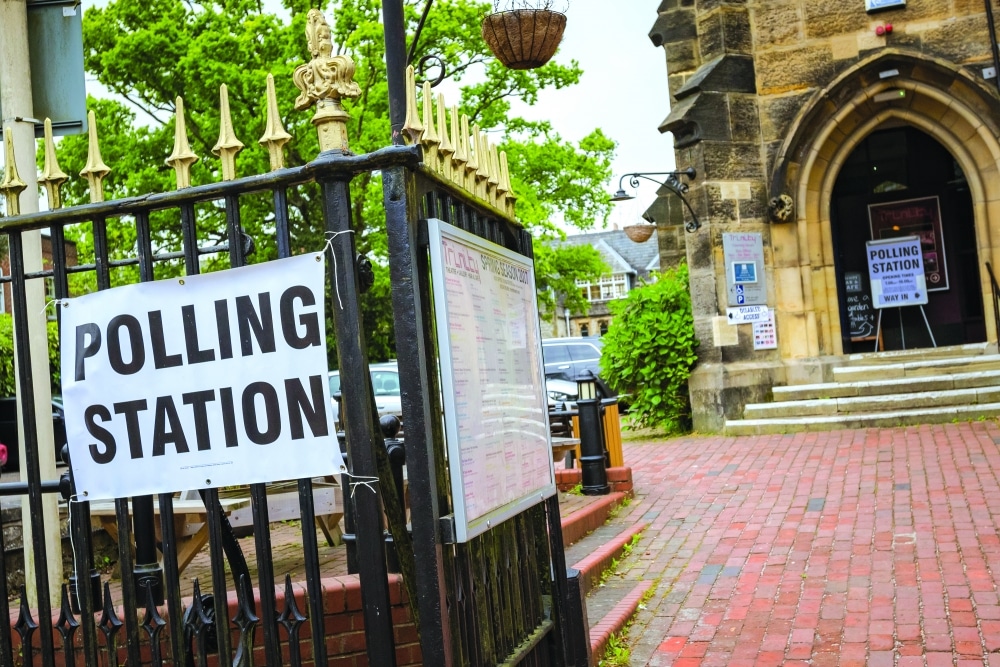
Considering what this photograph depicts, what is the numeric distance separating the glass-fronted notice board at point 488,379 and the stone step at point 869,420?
10366 millimetres

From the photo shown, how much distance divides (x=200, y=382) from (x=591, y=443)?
635 cm

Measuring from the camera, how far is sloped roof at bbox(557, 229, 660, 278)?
253ft

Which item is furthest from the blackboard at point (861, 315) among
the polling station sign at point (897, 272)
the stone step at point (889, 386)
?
the stone step at point (889, 386)

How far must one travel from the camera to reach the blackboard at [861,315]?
1747 cm

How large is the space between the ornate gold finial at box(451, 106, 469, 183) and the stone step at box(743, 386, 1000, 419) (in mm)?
11530

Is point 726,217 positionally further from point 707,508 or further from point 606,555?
point 606,555

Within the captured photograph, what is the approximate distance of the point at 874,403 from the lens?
13805mm

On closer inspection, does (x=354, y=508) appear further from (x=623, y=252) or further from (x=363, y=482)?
(x=623, y=252)

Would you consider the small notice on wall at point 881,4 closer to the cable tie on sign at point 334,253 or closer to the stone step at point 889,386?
A: the stone step at point 889,386

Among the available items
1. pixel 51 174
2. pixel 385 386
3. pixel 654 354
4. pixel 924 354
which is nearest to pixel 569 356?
pixel 385 386

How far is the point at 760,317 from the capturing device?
606 inches

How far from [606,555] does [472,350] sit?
13.4ft

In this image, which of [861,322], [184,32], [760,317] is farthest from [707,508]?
[184,32]

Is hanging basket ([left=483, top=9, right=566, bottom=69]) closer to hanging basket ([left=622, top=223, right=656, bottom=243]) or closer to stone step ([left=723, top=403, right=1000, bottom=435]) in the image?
stone step ([left=723, top=403, right=1000, bottom=435])
